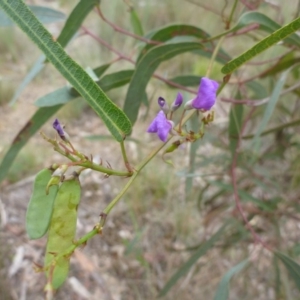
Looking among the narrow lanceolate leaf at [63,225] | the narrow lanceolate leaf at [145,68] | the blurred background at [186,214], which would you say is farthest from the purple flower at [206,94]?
the blurred background at [186,214]

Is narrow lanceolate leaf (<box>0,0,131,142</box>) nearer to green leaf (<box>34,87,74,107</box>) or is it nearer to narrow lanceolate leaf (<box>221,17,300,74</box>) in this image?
narrow lanceolate leaf (<box>221,17,300,74</box>)

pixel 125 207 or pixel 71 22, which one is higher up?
pixel 125 207

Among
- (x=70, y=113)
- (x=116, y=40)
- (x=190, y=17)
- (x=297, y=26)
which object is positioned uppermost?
(x=190, y=17)

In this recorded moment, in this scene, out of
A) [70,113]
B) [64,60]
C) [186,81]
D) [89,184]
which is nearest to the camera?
[64,60]

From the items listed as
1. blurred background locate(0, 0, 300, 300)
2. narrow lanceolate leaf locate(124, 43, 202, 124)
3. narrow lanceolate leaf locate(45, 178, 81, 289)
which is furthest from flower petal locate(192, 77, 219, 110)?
blurred background locate(0, 0, 300, 300)

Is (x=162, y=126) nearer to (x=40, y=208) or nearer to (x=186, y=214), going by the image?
(x=40, y=208)

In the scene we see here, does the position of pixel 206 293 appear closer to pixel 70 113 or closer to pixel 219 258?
pixel 219 258

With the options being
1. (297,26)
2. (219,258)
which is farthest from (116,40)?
(297,26)

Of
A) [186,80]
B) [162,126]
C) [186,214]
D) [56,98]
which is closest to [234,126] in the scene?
[186,80]

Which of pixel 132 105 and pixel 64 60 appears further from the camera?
pixel 132 105
